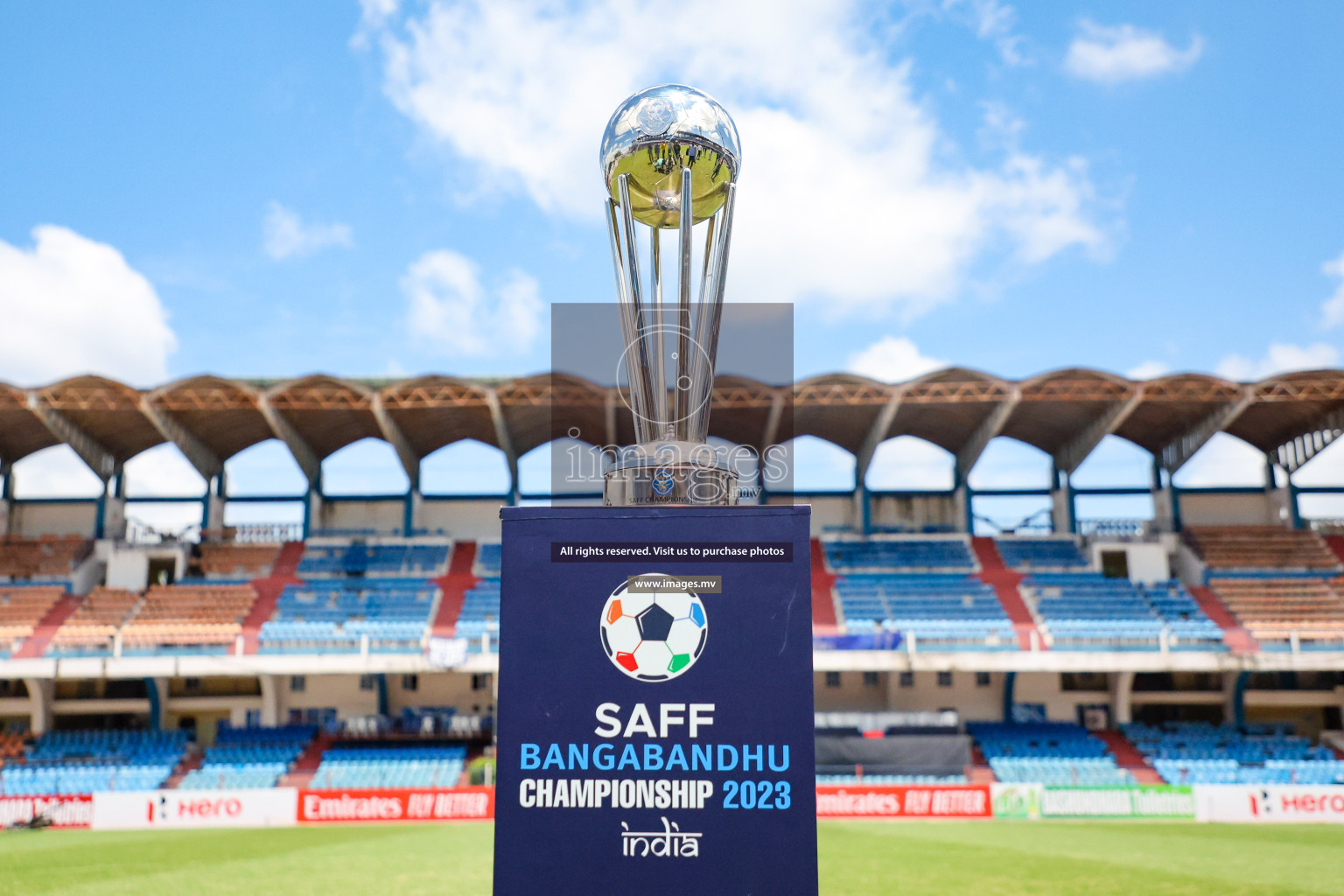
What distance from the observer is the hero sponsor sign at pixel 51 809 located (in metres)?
25.0

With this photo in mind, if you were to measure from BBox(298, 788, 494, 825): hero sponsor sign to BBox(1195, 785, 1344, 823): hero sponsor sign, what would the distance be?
2013 centimetres

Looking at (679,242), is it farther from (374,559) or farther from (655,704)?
(374,559)

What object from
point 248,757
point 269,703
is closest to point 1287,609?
point 248,757

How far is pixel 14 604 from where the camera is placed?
3506 centimetres

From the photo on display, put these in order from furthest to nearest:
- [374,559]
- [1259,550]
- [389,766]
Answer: [374,559], [1259,550], [389,766]

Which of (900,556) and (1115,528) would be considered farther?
(1115,528)

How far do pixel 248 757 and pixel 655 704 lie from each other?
31.5m

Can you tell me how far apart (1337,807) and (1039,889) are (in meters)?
15.4

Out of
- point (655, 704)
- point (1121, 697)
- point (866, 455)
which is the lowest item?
point (1121, 697)

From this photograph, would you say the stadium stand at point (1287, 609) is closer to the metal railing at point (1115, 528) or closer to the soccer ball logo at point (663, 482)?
the metal railing at point (1115, 528)

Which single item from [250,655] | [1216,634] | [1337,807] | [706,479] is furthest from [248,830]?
[1216,634]

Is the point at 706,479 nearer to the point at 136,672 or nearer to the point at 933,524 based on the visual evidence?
the point at 136,672

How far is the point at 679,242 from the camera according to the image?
22.2ft

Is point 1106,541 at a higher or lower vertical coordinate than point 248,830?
higher
